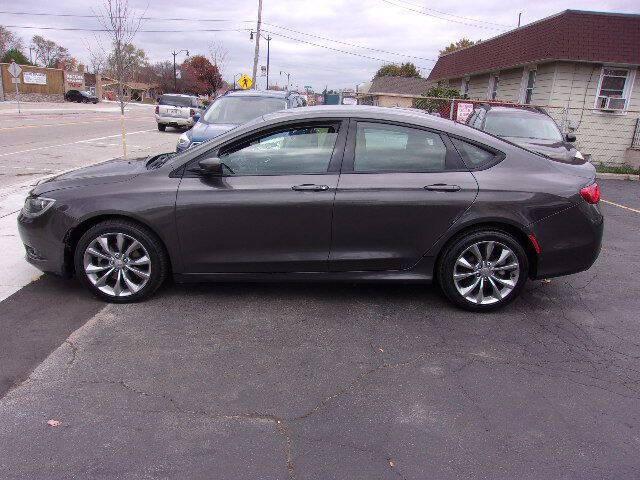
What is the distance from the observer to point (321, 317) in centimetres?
432

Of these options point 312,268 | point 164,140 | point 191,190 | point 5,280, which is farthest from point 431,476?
point 164,140

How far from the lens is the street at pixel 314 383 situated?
2.67 m

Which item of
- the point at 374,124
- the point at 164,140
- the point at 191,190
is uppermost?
the point at 374,124

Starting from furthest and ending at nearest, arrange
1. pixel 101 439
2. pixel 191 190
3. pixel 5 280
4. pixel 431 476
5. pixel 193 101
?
pixel 193 101, pixel 5 280, pixel 191 190, pixel 101 439, pixel 431 476

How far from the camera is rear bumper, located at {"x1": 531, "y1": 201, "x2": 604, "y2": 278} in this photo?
4.37 meters

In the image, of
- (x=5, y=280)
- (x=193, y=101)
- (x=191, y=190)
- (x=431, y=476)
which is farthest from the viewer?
(x=193, y=101)

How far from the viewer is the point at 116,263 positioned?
14.3 ft

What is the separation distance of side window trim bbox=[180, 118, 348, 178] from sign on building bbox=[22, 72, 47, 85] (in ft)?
196

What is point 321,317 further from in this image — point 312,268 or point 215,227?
point 215,227

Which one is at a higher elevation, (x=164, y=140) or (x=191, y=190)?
(x=191, y=190)

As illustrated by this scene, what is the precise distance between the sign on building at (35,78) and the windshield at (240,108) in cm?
5374

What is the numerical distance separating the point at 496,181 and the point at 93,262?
3421 mm

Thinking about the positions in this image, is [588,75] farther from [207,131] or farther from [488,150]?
[488,150]

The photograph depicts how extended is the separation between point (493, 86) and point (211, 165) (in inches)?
762
